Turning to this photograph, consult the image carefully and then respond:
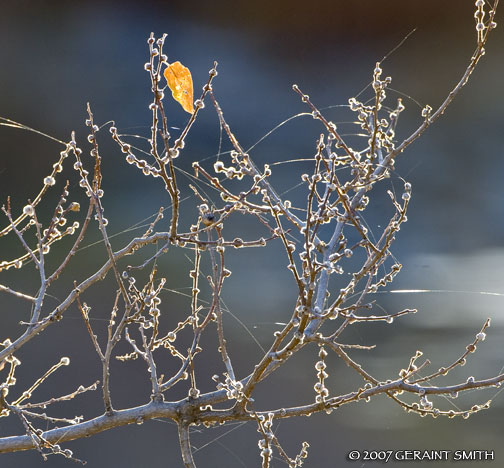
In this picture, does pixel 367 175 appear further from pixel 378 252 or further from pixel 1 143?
pixel 1 143

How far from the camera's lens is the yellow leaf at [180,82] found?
2.29 ft

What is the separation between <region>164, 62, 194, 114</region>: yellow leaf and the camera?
70 centimetres

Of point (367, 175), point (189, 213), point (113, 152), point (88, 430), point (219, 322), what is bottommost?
point (88, 430)

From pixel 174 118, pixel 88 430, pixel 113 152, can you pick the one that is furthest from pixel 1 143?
pixel 88 430

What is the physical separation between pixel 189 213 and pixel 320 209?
1.16 metres

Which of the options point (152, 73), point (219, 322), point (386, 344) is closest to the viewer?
point (152, 73)

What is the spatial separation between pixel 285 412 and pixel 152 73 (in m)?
0.41

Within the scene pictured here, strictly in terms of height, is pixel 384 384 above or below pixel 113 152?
below

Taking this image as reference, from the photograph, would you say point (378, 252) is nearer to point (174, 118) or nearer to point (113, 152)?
point (174, 118)

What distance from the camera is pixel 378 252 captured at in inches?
24.0

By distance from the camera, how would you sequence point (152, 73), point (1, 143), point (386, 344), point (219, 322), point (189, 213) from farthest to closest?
point (1, 143), point (189, 213), point (386, 344), point (219, 322), point (152, 73)

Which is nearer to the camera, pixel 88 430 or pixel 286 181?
pixel 88 430

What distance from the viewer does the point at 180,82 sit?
0.71 m

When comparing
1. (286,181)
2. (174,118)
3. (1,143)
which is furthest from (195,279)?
(1,143)
